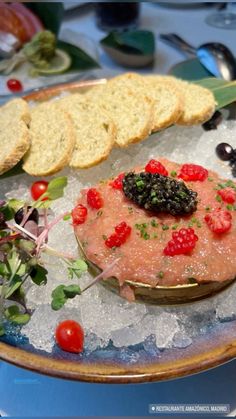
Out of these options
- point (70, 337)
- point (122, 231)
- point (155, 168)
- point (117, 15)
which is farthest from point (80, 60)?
point (70, 337)

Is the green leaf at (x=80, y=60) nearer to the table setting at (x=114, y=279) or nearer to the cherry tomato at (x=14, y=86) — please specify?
the cherry tomato at (x=14, y=86)

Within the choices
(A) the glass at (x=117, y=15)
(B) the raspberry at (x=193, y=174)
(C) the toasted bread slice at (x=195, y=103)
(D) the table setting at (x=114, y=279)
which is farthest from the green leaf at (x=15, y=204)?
(A) the glass at (x=117, y=15)

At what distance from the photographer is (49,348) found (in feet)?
4.06

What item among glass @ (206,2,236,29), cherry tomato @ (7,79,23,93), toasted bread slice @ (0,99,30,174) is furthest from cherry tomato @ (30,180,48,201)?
glass @ (206,2,236,29)

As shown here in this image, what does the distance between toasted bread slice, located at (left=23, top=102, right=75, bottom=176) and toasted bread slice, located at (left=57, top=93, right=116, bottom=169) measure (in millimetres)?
37

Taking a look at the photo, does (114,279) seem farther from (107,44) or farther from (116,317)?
(107,44)

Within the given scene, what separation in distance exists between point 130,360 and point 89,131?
0.96 meters

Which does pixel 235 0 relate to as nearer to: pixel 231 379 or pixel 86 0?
pixel 86 0

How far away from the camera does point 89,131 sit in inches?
73.5

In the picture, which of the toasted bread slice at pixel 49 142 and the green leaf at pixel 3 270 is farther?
the toasted bread slice at pixel 49 142

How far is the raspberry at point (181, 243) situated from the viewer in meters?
1.28

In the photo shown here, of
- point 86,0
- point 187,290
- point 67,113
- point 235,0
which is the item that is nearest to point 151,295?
point 187,290

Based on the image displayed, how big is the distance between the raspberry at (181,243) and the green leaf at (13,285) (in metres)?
0.40

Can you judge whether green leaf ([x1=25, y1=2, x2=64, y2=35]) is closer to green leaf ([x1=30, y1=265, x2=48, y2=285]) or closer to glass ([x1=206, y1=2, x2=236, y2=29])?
glass ([x1=206, y1=2, x2=236, y2=29])
